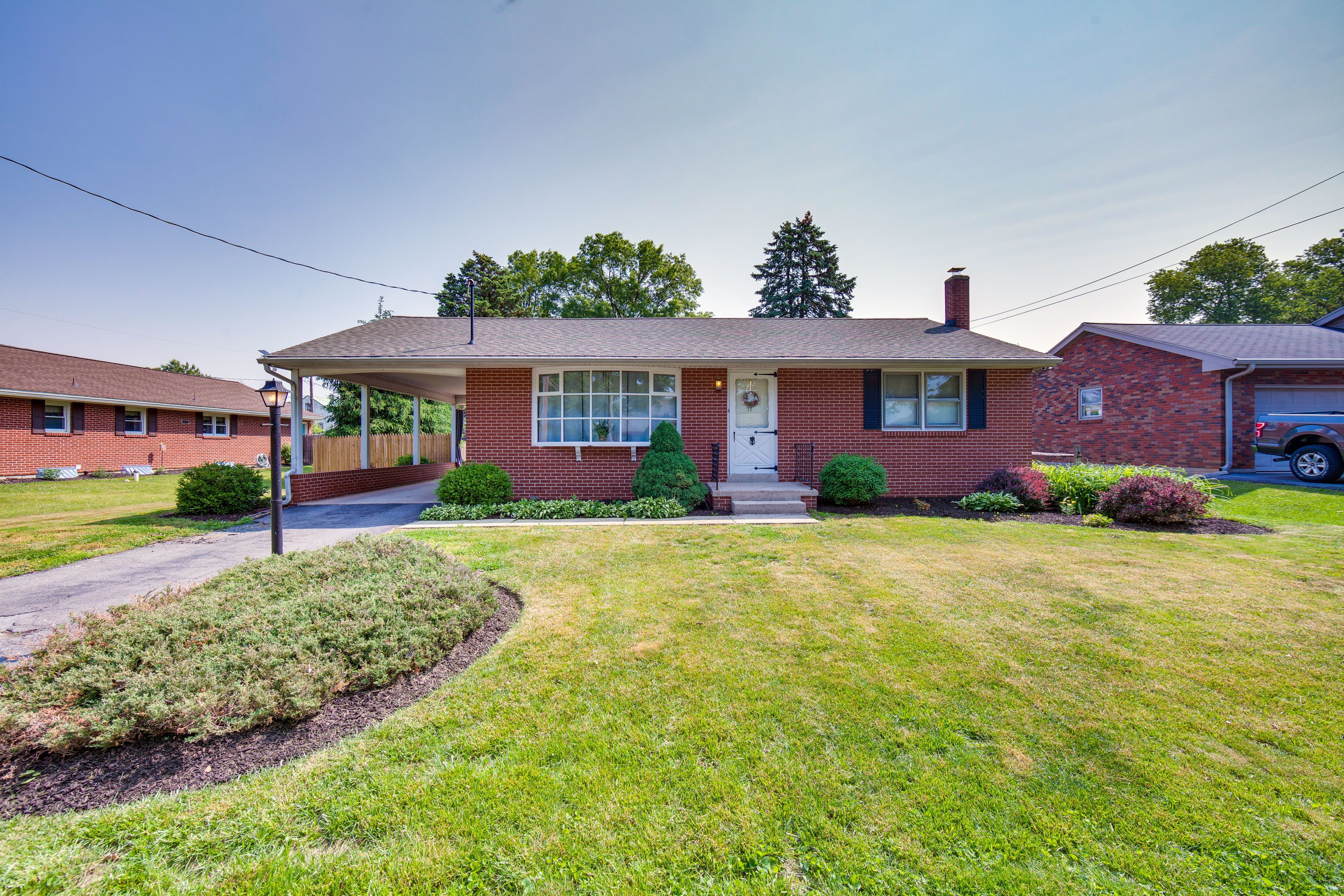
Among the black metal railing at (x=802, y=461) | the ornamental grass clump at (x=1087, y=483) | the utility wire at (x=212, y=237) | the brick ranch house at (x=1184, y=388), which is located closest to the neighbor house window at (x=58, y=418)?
the utility wire at (x=212, y=237)

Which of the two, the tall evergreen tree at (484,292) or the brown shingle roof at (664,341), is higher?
the tall evergreen tree at (484,292)

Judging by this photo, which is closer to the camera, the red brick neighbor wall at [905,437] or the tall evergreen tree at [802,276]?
the red brick neighbor wall at [905,437]

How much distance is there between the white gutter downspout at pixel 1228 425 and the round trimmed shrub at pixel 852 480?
11.0 metres

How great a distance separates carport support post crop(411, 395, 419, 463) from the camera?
13.7 meters

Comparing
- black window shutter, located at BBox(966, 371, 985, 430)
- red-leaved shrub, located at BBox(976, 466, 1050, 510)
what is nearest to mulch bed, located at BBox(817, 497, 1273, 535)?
red-leaved shrub, located at BBox(976, 466, 1050, 510)

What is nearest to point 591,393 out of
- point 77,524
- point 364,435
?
point 364,435

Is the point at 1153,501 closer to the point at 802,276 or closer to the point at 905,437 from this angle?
the point at 905,437

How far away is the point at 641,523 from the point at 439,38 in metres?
9.59

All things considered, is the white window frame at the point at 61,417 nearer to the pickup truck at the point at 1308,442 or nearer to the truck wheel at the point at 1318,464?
the pickup truck at the point at 1308,442

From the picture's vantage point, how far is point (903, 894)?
159 cm

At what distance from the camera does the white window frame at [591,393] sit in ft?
33.0

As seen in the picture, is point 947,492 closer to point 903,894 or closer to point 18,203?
point 903,894

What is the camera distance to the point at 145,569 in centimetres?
555

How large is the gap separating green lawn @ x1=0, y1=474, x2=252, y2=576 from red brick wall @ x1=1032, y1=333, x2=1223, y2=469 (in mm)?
18885
